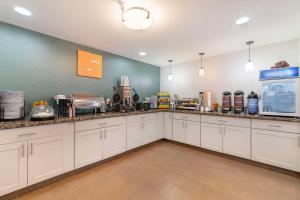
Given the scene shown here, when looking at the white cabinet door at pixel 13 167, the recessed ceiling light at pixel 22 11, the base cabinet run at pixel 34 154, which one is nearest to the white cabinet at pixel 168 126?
the base cabinet run at pixel 34 154

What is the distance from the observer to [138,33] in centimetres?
238

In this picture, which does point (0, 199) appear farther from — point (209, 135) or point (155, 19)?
point (209, 135)

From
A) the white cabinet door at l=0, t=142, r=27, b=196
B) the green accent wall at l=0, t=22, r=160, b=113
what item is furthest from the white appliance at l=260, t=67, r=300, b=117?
the white cabinet door at l=0, t=142, r=27, b=196

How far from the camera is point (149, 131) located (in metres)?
3.53

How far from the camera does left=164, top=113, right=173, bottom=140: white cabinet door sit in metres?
3.82

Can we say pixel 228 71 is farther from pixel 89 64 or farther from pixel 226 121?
pixel 89 64

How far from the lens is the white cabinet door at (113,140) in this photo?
260cm

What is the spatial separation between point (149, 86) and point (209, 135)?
226 cm

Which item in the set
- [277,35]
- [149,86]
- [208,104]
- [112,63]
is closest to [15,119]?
[112,63]

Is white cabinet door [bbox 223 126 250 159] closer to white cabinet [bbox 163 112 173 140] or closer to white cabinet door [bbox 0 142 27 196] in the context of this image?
white cabinet [bbox 163 112 173 140]

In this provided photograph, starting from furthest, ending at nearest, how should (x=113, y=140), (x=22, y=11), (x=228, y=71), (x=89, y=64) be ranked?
(x=228, y=71), (x=89, y=64), (x=113, y=140), (x=22, y=11)

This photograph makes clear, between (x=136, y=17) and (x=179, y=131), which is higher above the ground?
(x=136, y=17)

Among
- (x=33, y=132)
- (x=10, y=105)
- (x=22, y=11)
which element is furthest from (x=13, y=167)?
(x=22, y=11)

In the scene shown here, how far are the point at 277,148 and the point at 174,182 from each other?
70.7 inches
